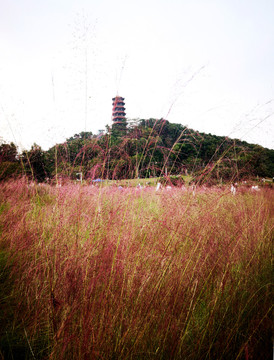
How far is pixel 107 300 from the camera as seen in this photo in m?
0.97

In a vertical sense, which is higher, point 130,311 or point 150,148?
point 150,148

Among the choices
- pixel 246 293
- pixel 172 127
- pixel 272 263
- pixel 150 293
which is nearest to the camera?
pixel 150 293

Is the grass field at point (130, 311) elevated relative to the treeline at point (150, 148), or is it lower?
lower

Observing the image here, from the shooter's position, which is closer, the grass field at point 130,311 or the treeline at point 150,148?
the grass field at point 130,311

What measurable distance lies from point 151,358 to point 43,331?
1.79 ft

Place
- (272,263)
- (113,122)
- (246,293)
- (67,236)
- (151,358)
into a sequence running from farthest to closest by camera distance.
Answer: (113,122) < (67,236) < (272,263) < (246,293) < (151,358)

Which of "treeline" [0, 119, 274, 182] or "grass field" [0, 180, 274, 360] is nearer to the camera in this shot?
"grass field" [0, 180, 274, 360]

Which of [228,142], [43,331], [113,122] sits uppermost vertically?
[113,122]

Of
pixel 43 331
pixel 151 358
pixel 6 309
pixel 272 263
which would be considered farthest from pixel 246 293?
pixel 6 309

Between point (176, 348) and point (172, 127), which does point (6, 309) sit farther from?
point (172, 127)

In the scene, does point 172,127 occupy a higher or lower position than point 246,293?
higher

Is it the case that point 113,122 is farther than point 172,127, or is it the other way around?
point 113,122

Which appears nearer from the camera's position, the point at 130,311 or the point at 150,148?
the point at 130,311

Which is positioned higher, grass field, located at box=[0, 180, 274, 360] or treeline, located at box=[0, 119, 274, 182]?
treeline, located at box=[0, 119, 274, 182]
